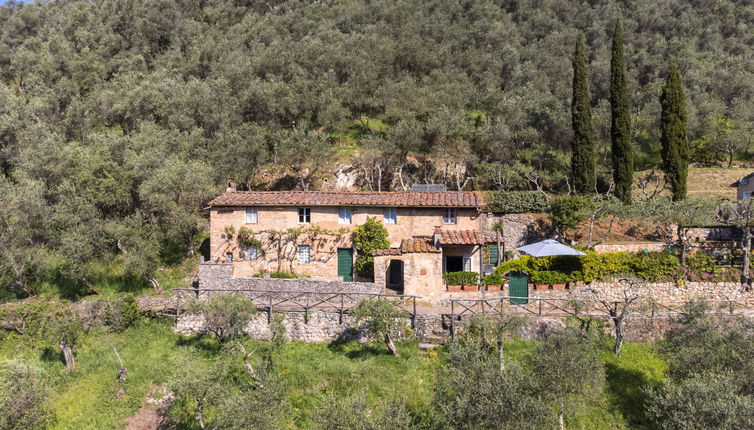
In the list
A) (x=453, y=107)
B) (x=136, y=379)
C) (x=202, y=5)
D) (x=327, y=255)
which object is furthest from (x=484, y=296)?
(x=202, y=5)

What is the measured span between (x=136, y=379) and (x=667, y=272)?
81.8ft

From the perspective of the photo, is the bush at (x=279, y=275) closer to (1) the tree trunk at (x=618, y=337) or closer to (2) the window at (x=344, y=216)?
(2) the window at (x=344, y=216)

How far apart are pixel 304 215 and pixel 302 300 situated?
20.0ft

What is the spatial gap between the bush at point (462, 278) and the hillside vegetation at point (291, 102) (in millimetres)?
12831

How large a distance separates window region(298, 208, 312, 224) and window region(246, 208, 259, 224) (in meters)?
2.51

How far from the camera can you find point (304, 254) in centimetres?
2497

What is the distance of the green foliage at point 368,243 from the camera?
24125mm

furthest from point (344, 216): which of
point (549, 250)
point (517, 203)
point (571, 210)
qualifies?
point (571, 210)

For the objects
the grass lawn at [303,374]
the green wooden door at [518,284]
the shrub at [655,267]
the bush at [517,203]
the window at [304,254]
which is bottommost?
the grass lawn at [303,374]

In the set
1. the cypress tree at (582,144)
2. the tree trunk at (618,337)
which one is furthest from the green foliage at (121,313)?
the cypress tree at (582,144)

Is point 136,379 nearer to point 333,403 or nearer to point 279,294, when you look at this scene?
point 279,294

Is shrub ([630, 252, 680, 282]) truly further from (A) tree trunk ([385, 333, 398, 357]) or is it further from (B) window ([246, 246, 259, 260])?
(B) window ([246, 246, 259, 260])

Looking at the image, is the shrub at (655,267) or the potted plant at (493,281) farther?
the potted plant at (493,281)

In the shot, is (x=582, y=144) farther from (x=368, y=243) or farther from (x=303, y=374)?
(x=303, y=374)
